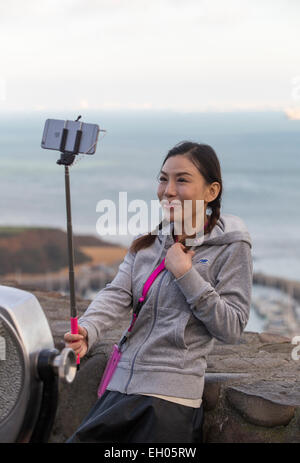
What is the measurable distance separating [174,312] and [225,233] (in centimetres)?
28

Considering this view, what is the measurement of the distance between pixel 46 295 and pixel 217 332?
2.32 meters

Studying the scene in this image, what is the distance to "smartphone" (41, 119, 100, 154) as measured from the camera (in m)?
1.88

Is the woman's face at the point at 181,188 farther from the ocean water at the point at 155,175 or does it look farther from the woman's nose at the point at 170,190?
the ocean water at the point at 155,175

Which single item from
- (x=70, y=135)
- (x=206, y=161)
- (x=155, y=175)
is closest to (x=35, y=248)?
(x=155, y=175)

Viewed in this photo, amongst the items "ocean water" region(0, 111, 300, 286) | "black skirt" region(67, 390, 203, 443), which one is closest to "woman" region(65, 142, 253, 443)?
"black skirt" region(67, 390, 203, 443)

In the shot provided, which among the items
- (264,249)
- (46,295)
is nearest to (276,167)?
(264,249)

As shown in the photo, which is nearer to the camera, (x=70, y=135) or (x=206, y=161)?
(x=70, y=135)

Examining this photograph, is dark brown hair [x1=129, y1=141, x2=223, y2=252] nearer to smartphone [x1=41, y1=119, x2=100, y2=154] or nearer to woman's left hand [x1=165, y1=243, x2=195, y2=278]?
woman's left hand [x1=165, y1=243, x2=195, y2=278]

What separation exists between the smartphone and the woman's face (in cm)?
31

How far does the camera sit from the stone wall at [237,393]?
7.27 ft

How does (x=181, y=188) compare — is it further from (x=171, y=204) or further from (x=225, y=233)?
(x=225, y=233)

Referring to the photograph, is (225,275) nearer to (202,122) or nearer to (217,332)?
(217,332)

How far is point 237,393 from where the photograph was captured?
2271 mm

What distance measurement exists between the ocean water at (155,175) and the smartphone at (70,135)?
83.6 feet
